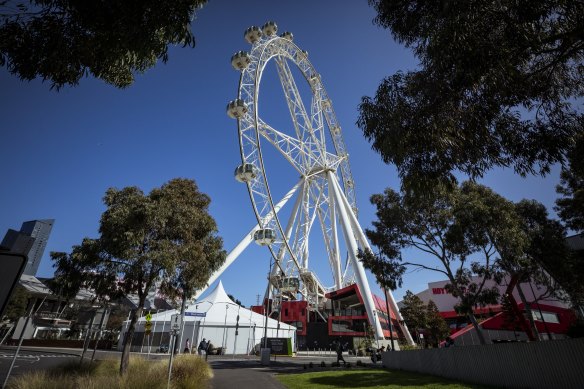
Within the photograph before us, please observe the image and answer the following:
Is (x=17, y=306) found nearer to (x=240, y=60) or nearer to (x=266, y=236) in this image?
(x=266, y=236)

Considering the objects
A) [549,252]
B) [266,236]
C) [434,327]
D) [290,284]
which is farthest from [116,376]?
[434,327]

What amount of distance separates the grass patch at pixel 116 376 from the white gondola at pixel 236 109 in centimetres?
2100

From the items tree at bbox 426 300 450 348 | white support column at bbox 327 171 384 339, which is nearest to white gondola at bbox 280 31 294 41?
white support column at bbox 327 171 384 339

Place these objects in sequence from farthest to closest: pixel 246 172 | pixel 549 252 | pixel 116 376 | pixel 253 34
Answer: pixel 253 34
pixel 246 172
pixel 549 252
pixel 116 376

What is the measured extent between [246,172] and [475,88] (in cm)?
2297

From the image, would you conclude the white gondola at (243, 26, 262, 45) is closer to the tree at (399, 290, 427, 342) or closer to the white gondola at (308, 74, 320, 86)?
the white gondola at (308, 74, 320, 86)

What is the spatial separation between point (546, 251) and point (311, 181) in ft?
90.2

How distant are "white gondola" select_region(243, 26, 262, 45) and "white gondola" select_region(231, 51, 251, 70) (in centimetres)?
293

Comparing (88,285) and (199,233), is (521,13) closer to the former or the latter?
(199,233)

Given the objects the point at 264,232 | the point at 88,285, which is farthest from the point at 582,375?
the point at 264,232

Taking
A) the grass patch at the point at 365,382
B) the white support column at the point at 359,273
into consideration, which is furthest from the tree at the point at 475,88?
the white support column at the point at 359,273

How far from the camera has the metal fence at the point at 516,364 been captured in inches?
406

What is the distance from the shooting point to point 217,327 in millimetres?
34562

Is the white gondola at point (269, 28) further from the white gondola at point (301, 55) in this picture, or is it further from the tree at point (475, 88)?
the tree at point (475, 88)
